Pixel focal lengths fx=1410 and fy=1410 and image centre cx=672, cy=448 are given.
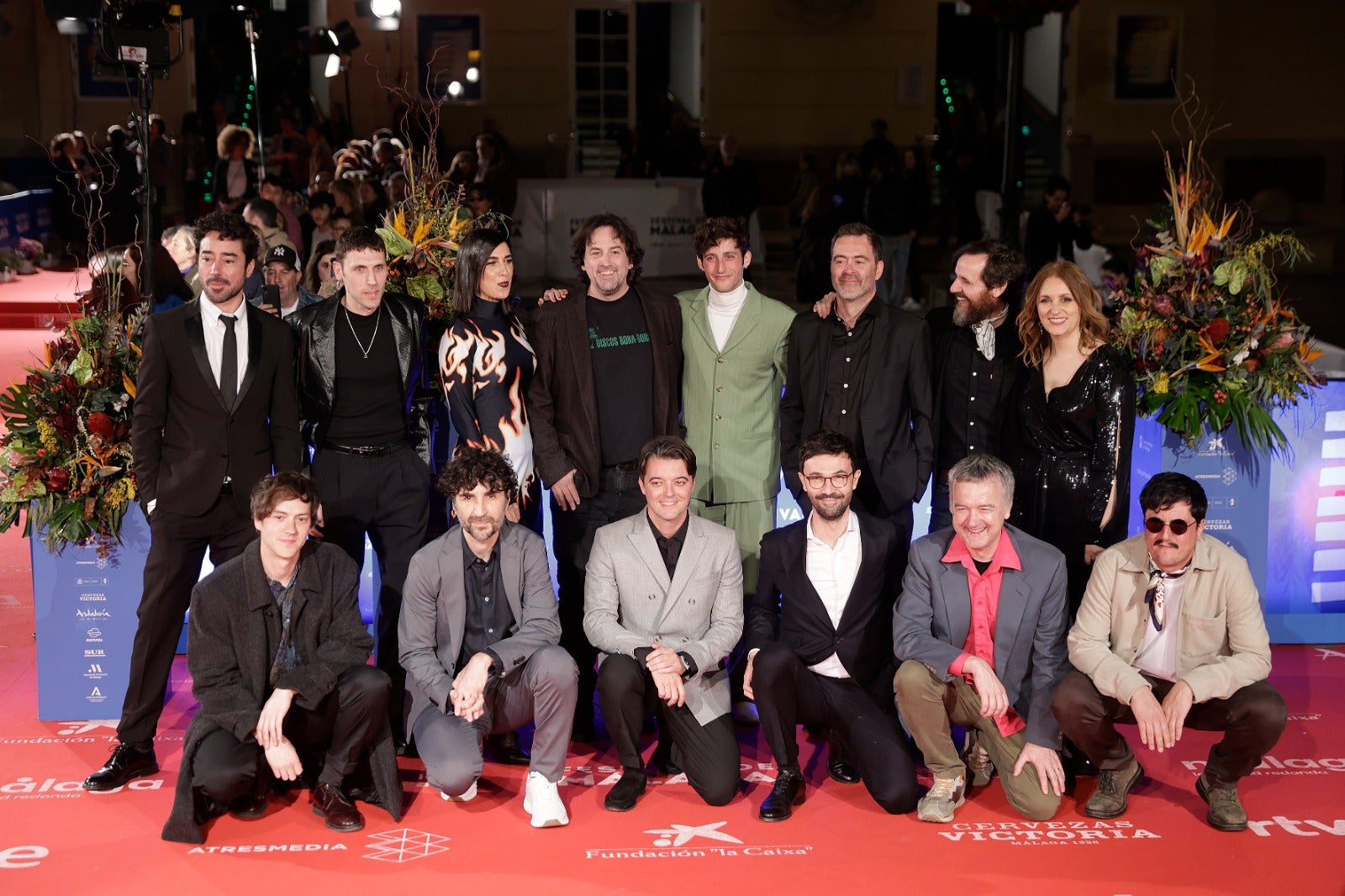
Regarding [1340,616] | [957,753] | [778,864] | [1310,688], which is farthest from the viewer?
[1340,616]

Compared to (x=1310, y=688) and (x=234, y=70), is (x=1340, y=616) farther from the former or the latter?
(x=234, y=70)

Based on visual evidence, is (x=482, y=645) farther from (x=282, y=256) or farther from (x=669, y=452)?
(x=282, y=256)

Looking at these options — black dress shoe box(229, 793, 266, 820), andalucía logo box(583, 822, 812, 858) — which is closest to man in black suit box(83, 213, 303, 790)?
black dress shoe box(229, 793, 266, 820)

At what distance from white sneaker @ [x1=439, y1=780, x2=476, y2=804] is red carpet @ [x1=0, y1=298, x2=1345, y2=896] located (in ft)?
0.12

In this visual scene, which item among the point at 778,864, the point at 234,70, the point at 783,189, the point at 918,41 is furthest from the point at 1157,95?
the point at 778,864

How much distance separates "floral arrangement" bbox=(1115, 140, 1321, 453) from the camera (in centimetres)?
502

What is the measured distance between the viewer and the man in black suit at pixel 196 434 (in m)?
4.21

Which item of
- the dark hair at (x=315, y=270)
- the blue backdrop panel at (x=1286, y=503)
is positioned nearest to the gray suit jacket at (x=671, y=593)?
the blue backdrop panel at (x=1286, y=503)

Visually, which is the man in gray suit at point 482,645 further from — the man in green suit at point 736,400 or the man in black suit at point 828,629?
the man in green suit at point 736,400

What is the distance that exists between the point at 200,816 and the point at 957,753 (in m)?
2.18

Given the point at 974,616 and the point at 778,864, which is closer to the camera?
the point at 778,864

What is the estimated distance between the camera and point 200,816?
3.94 meters

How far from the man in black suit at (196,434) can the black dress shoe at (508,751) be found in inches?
39.4

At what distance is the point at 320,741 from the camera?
161 inches
